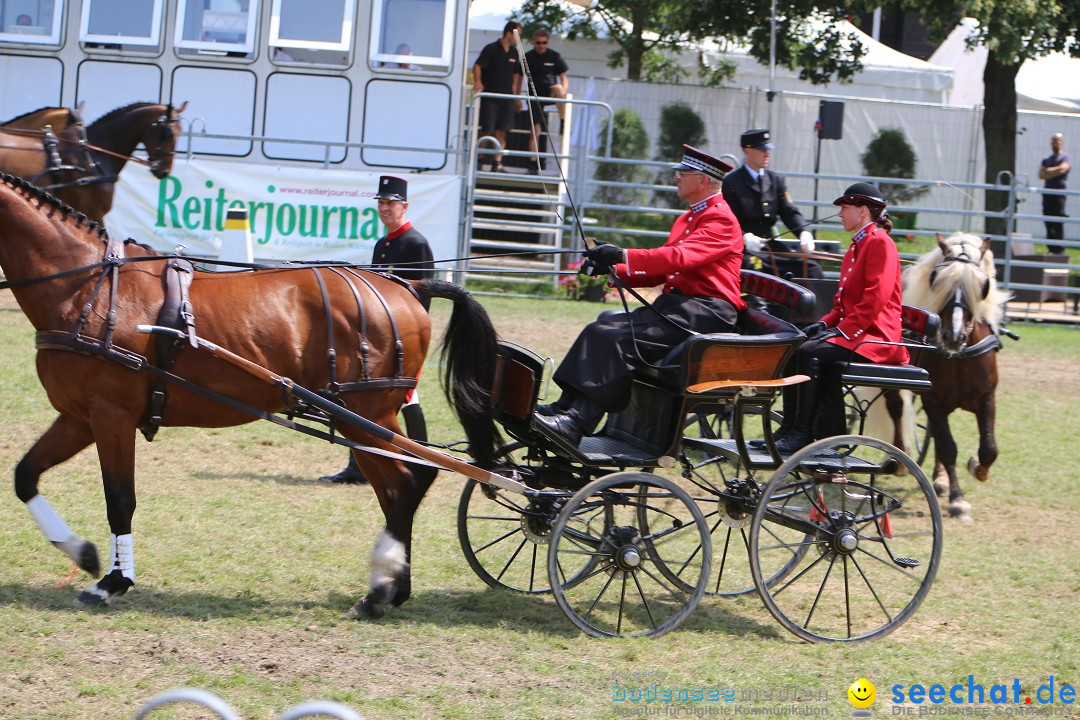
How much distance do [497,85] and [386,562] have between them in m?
11.8

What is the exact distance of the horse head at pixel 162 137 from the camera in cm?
1190

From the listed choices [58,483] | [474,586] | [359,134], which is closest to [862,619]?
[474,586]

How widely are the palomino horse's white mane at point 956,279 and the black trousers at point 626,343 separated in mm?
2898

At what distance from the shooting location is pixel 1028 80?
81.7ft

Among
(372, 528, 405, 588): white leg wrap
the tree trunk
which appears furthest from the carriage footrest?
the tree trunk

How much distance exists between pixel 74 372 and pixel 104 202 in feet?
21.7

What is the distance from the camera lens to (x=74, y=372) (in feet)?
17.0

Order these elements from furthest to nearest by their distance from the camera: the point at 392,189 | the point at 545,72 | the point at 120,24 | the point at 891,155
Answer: the point at 891,155
the point at 545,72
the point at 120,24
the point at 392,189

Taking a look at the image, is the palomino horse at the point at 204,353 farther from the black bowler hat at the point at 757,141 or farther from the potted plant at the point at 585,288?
the potted plant at the point at 585,288

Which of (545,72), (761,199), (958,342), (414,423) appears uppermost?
(545,72)

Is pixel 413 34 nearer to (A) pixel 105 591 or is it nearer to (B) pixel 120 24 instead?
(B) pixel 120 24

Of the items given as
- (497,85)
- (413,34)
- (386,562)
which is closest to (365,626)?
(386,562)

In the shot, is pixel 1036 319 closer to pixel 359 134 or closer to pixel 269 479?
pixel 359 134

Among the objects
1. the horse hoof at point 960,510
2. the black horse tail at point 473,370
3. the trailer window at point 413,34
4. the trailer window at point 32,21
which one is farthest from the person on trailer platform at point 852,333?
the trailer window at point 32,21
